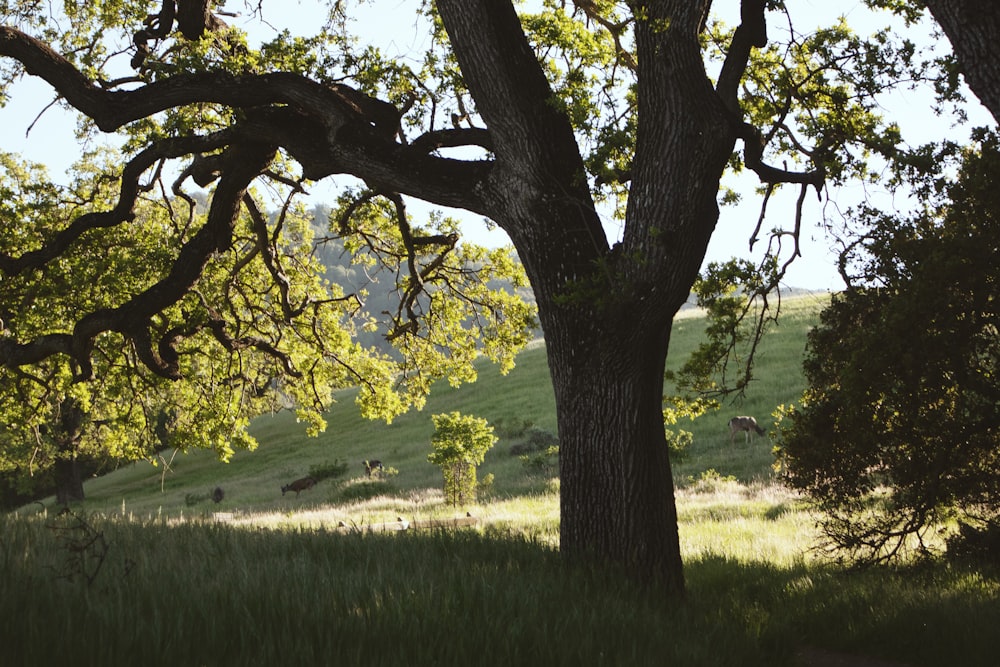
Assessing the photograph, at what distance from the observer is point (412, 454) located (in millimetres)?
42875

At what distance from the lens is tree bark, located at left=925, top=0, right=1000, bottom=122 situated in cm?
484

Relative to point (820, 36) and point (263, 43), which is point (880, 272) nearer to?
point (820, 36)

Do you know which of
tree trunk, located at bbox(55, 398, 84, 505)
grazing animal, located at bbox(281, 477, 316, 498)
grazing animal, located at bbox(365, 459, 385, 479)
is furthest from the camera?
tree trunk, located at bbox(55, 398, 84, 505)

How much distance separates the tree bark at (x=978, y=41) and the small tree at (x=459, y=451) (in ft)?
56.6

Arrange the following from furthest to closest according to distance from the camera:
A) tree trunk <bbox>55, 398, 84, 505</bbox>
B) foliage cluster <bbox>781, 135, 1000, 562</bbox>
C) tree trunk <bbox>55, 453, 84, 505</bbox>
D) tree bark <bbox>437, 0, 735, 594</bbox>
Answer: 1. tree trunk <bbox>55, 453, 84, 505</bbox>
2. tree trunk <bbox>55, 398, 84, 505</bbox>
3. foliage cluster <bbox>781, 135, 1000, 562</bbox>
4. tree bark <bbox>437, 0, 735, 594</bbox>

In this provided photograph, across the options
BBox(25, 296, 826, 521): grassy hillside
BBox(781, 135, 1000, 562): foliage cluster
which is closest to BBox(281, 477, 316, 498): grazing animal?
BBox(25, 296, 826, 521): grassy hillside

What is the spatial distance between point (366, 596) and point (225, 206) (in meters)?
6.87

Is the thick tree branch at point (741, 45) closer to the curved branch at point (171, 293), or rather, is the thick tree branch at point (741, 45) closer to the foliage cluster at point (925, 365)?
the foliage cluster at point (925, 365)

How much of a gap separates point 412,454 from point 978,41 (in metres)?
39.7

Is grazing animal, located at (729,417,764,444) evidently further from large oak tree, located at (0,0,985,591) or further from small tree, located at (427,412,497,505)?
large oak tree, located at (0,0,985,591)

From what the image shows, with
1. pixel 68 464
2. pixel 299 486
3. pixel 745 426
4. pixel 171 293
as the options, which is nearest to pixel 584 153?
pixel 171 293

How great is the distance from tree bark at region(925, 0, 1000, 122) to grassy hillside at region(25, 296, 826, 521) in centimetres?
1508

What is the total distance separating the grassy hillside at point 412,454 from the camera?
2686 cm

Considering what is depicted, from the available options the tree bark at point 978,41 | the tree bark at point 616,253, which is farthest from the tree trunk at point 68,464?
the tree bark at point 978,41
